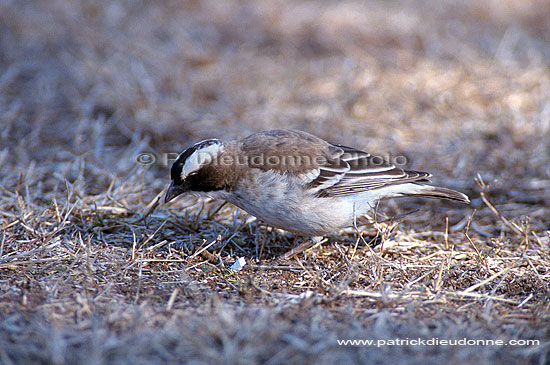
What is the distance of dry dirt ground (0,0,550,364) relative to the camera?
3459mm

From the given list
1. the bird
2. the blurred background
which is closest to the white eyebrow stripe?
A: the bird

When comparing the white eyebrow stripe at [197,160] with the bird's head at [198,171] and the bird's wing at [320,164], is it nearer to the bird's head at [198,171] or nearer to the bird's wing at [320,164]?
the bird's head at [198,171]

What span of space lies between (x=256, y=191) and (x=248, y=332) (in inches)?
68.7

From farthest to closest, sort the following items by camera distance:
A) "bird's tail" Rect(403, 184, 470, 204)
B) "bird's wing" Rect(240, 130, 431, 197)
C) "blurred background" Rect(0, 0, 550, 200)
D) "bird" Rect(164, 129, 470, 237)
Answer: "blurred background" Rect(0, 0, 550, 200)
"bird's tail" Rect(403, 184, 470, 204)
"bird's wing" Rect(240, 130, 431, 197)
"bird" Rect(164, 129, 470, 237)

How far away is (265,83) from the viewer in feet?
29.2

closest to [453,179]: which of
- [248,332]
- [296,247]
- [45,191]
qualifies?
[296,247]

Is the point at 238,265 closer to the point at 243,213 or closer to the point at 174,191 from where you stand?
the point at 174,191

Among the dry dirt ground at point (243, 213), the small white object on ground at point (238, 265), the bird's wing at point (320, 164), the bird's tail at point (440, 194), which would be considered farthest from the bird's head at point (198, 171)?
the bird's tail at point (440, 194)

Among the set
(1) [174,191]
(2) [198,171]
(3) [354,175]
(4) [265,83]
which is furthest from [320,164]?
(4) [265,83]

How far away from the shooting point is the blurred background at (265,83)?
7117mm

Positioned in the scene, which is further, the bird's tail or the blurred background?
the blurred background

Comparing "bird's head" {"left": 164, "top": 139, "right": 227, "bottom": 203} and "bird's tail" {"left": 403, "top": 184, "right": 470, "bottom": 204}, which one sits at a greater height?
"bird's head" {"left": 164, "top": 139, "right": 227, "bottom": 203}

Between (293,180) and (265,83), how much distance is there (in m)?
4.42

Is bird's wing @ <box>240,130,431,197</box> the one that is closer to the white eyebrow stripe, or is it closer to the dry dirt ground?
the white eyebrow stripe
